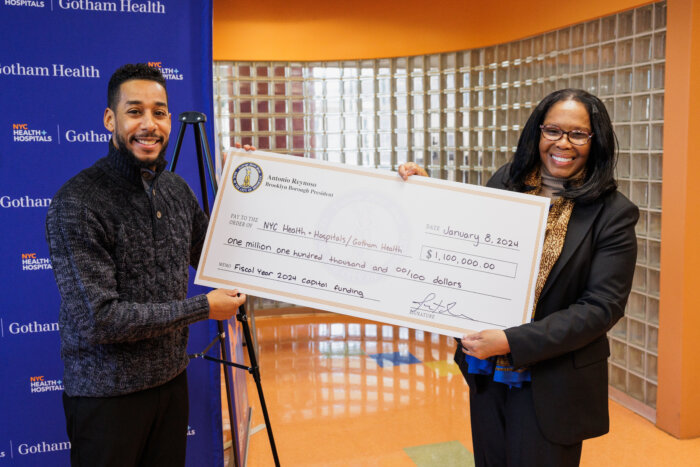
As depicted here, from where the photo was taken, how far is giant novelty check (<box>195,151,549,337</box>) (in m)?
1.88

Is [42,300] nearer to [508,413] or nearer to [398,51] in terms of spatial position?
[508,413]

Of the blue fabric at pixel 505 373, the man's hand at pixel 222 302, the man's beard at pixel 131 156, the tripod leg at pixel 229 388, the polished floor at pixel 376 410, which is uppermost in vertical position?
the man's beard at pixel 131 156

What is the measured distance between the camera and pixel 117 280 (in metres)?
1.67

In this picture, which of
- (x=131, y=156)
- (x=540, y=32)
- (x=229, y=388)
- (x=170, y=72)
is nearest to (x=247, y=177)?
(x=131, y=156)

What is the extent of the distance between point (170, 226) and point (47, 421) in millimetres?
1280

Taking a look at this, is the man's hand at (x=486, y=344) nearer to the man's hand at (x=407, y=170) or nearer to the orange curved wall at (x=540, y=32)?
the man's hand at (x=407, y=170)

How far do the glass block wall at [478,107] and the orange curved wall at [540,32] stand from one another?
118mm

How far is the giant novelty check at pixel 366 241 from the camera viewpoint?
1.88m

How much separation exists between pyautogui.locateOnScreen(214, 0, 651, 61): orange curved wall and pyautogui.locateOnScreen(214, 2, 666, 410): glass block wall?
0.42ft

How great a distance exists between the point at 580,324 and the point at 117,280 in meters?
1.30

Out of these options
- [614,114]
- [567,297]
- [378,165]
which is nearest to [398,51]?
[378,165]

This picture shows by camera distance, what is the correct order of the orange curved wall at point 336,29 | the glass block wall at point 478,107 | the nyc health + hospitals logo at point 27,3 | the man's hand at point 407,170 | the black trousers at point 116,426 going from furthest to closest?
1. the orange curved wall at point 336,29
2. the glass block wall at point 478,107
3. the nyc health + hospitals logo at point 27,3
4. the man's hand at point 407,170
5. the black trousers at point 116,426

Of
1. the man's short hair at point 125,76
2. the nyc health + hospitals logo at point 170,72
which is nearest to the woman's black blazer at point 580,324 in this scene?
the man's short hair at point 125,76

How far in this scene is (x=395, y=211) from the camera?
1961 mm
